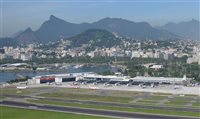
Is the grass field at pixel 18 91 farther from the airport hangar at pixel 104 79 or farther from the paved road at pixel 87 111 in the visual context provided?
the paved road at pixel 87 111

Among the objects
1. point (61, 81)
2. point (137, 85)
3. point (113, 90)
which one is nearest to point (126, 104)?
point (113, 90)

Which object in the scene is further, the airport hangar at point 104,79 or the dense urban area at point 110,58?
the dense urban area at point 110,58

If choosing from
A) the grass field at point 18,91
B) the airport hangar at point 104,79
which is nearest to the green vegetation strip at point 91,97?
the grass field at point 18,91

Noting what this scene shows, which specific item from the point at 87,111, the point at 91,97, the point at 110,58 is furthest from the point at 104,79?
the point at 110,58

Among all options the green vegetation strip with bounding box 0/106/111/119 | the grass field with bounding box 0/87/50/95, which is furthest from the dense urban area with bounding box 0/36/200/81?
the green vegetation strip with bounding box 0/106/111/119

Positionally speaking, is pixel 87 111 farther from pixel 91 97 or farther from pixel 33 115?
pixel 91 97

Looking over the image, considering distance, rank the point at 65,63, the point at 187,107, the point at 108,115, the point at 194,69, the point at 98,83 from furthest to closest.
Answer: the point at 65,63 → the point at 194,69 → the point at 98,83 → the point at 187,107 → the point at 108,115

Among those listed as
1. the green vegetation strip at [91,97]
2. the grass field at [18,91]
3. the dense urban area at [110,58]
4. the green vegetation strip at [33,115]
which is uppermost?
the dense urban area at [110,58]

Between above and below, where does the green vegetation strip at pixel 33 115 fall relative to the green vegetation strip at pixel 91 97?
below

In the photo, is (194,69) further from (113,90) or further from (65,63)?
(65,63)

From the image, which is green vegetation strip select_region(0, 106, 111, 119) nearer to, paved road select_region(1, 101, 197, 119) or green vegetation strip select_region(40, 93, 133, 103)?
paved road select_region(1, 101, 197, 119)

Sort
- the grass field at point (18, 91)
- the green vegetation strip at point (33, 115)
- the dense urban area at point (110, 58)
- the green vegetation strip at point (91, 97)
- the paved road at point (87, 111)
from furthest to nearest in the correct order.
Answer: the dense urban area at point (110, 58), the grass field at point (18, 91), the green vegetation strip at point (91, 97), the green vegetation strip at point (33, 115), the paved road at point (87, 111)
